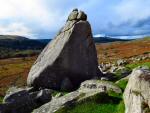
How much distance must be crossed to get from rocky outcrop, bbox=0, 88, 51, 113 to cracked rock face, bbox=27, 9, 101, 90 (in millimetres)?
4267

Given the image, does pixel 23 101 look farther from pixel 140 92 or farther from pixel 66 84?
pixel 140 92

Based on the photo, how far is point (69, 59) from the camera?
41.1 meters

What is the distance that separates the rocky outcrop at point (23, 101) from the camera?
32.7 meters

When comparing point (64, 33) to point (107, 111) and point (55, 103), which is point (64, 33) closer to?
point (55, 103)

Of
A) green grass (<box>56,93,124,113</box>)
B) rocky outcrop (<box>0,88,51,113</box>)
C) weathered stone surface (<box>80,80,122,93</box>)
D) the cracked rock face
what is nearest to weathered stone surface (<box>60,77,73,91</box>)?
the cracked rock face

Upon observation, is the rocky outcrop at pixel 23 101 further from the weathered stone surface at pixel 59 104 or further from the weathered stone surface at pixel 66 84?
the weathered stone surface at pixel 59 104

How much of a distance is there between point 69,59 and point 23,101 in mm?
9158

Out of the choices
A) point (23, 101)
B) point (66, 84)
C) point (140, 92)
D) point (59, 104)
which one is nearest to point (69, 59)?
point (66, 84)

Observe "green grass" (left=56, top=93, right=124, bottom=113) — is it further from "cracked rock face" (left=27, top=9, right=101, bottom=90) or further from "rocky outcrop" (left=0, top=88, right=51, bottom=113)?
"cracked rock face" (left=27, top=9, right=101, bottom=90)

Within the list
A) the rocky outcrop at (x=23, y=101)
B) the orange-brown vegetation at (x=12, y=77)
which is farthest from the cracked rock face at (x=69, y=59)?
the orange-brown vegetation at (x=12, y=77)

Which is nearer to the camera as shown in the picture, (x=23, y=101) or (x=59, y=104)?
(x=59, y=104)

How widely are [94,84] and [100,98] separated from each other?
17.2 ft

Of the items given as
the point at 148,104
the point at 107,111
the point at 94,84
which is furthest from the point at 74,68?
the point at 148,104

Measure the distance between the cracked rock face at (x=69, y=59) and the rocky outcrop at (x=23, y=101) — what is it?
4267 mm
